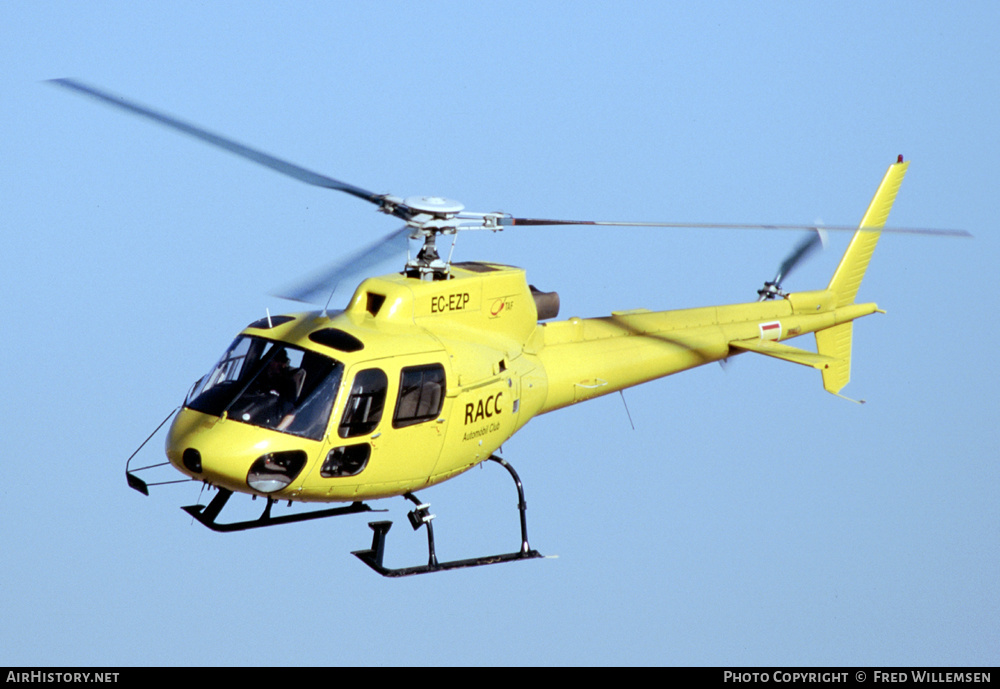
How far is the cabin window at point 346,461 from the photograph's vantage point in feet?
33.1

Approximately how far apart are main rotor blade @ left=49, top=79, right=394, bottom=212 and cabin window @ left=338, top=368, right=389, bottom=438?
156 centimetres

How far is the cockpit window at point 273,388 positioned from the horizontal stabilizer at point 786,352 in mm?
4733

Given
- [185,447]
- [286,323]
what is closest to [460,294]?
[286,323]

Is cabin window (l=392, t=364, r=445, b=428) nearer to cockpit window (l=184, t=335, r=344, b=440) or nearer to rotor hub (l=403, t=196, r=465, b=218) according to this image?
cockpit window (l=184, t=335, r=344, b=440)

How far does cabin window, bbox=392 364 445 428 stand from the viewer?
10.4 m

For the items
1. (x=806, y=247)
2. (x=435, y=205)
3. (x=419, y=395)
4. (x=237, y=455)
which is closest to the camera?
(x=237, y=455)

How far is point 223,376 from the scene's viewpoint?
34.1ft

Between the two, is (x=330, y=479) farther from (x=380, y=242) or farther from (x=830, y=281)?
(x=830, y=281)

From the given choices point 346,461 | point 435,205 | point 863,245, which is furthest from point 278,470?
point 863,245

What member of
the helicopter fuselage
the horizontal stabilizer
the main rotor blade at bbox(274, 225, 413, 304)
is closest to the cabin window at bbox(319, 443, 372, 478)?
the helicopter fuselage

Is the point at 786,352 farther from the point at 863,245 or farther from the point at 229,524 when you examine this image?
the point at 229,524

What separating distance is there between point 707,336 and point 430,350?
12.6ft

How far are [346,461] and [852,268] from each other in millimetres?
7240

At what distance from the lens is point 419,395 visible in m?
10.5
